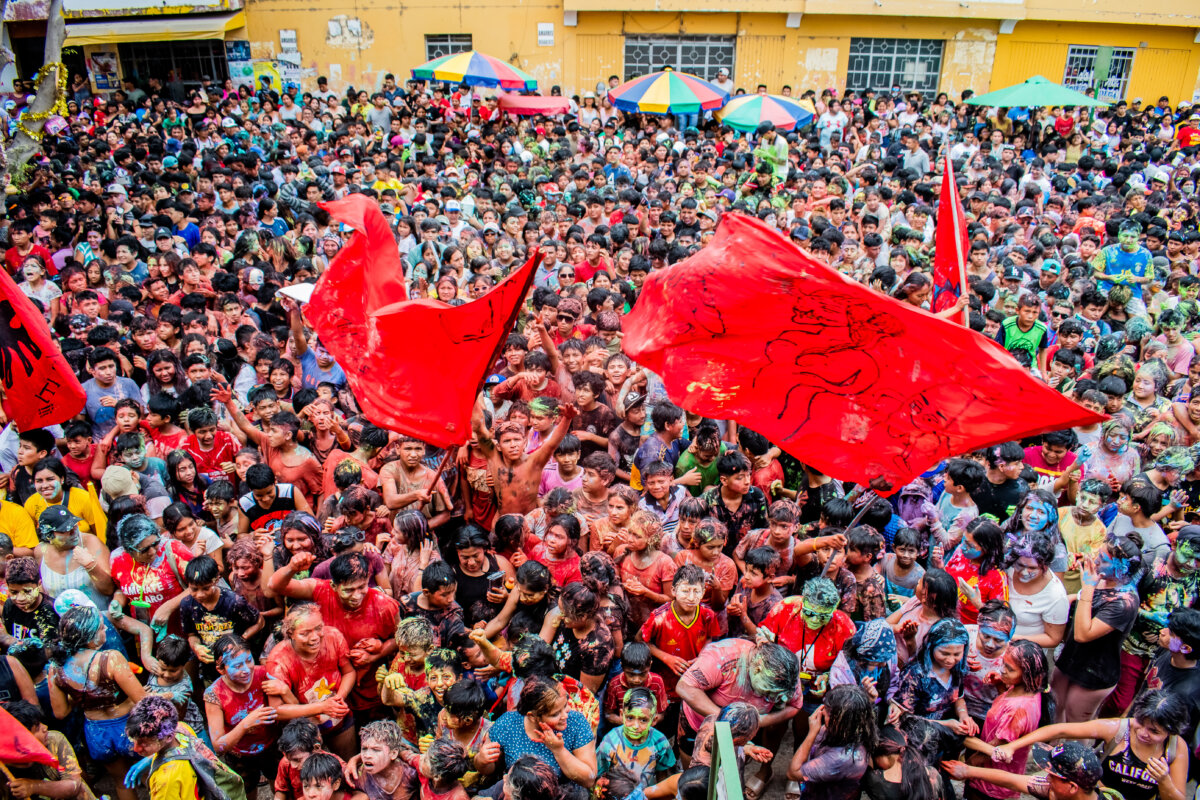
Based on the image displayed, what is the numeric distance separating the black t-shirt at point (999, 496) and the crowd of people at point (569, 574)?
2 cm

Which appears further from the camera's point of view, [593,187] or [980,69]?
[980,69]

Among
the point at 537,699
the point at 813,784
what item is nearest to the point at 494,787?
the point at 537,699

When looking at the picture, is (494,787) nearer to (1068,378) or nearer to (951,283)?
(951,283)

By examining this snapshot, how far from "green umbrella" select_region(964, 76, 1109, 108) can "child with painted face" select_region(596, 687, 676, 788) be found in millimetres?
14324

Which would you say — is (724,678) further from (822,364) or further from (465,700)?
(822,364)

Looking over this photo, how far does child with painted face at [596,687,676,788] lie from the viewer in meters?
3.71

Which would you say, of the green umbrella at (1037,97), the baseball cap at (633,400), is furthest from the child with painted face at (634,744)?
the green umbrella at (1037,97)

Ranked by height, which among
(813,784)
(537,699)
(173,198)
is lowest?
(813,784)

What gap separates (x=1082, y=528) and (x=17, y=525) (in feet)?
20.4

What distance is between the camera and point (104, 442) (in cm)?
577

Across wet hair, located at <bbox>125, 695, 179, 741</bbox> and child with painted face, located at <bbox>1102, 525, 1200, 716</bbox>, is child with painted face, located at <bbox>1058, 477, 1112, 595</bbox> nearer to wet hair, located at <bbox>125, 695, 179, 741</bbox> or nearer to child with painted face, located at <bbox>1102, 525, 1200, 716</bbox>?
child with painted face, located at <bbox>1102, 525, 1200, 716</bbox>

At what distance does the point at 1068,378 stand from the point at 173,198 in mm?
9907

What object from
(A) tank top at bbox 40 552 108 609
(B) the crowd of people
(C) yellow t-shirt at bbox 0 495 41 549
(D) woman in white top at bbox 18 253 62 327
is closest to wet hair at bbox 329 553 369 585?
(B) the crowd of people

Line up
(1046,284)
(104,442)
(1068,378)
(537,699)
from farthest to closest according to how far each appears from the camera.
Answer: (1046,284)
(1068,378)
(104,442)
(537,699)
